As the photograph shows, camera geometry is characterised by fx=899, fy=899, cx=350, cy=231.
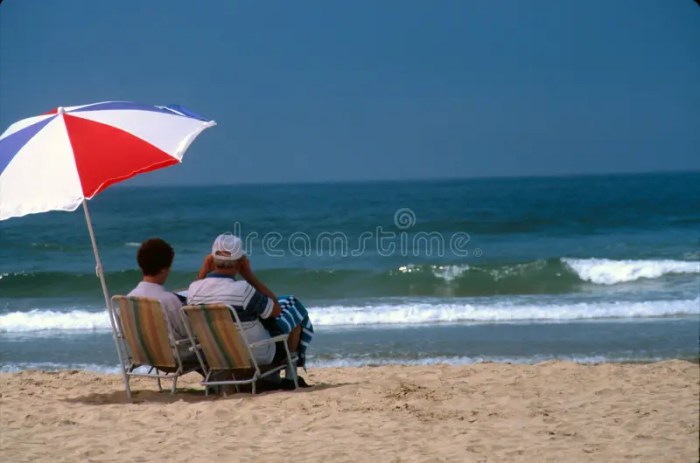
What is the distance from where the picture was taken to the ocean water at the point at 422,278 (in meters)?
9.91

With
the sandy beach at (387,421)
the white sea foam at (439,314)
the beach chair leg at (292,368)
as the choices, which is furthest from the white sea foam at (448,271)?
the beach chair leg at (292,368)

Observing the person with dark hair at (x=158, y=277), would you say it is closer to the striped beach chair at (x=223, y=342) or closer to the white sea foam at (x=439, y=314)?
the striped beach chair at (x=223, y=342)

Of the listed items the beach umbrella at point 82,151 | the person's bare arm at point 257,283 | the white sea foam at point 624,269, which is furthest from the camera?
the white sea foam at point 624,269

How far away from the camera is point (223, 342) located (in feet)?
19.3

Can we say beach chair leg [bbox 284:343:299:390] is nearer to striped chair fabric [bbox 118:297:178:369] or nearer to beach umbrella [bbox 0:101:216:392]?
striped chair fabric [bbox 118:297:178:369]

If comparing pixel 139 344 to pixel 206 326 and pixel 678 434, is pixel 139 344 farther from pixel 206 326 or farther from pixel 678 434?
pixel 678 434

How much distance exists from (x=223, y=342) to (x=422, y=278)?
11213mm

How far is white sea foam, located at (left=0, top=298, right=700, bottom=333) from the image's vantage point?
1193 centimetres

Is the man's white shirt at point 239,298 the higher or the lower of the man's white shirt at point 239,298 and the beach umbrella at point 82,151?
the lower

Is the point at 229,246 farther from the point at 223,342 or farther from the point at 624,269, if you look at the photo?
A: the point at 624,269

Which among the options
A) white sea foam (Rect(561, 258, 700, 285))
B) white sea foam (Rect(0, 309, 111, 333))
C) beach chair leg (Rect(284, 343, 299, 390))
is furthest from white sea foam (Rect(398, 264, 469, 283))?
beach chair leg (Rect(284, 343, 299, 390))

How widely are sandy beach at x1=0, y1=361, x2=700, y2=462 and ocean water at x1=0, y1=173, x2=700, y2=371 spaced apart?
220 centimetres

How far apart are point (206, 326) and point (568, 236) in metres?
21.1

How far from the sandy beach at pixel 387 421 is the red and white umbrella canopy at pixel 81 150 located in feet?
4.69
